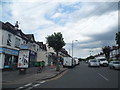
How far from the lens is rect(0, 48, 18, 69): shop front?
22.7 m

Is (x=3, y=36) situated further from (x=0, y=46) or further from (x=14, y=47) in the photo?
(x=14, y=47)

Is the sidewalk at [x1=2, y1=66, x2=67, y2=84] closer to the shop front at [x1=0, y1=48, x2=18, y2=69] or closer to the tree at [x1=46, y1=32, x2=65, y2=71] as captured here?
the shop front at [x1=0, y1=48, x2=18, y2=69]

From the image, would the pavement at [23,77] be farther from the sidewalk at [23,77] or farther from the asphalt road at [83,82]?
the asphalt road at [83,82]

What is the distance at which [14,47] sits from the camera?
2650 cm

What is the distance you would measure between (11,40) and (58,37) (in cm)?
753

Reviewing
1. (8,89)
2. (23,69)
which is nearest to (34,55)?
(23,69)

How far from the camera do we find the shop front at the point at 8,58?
22656mm

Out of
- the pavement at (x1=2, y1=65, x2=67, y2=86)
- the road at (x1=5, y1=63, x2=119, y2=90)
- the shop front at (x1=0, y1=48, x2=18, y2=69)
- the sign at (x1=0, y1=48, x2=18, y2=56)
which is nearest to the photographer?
the road at (x1=5, y1=63, x2=119, y2=90)

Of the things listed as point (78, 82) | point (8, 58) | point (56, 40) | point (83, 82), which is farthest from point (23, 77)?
point (8, 58)

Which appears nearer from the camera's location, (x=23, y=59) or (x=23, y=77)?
(x=23, y=77)

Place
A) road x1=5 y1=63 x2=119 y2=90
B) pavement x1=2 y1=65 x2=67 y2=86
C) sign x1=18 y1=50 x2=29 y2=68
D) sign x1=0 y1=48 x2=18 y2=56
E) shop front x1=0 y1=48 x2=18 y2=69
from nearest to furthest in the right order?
road x1=5 y1=63 x2=119 y2=90 < pavement x1=2 y1=65 x2=67 y2=86 < sign x1=18 y1=50 x2=29 y2=68 < sign x1=0 y1=48 x2=18 y2=56 < shop front x1=0 y1=48 x2=18 y2=69

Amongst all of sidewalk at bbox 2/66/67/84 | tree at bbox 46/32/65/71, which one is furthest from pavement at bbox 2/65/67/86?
tree at bbox 46/32/65/71

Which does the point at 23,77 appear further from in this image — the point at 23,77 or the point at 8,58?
the point at 8,58

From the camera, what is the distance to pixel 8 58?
82.1 feet
